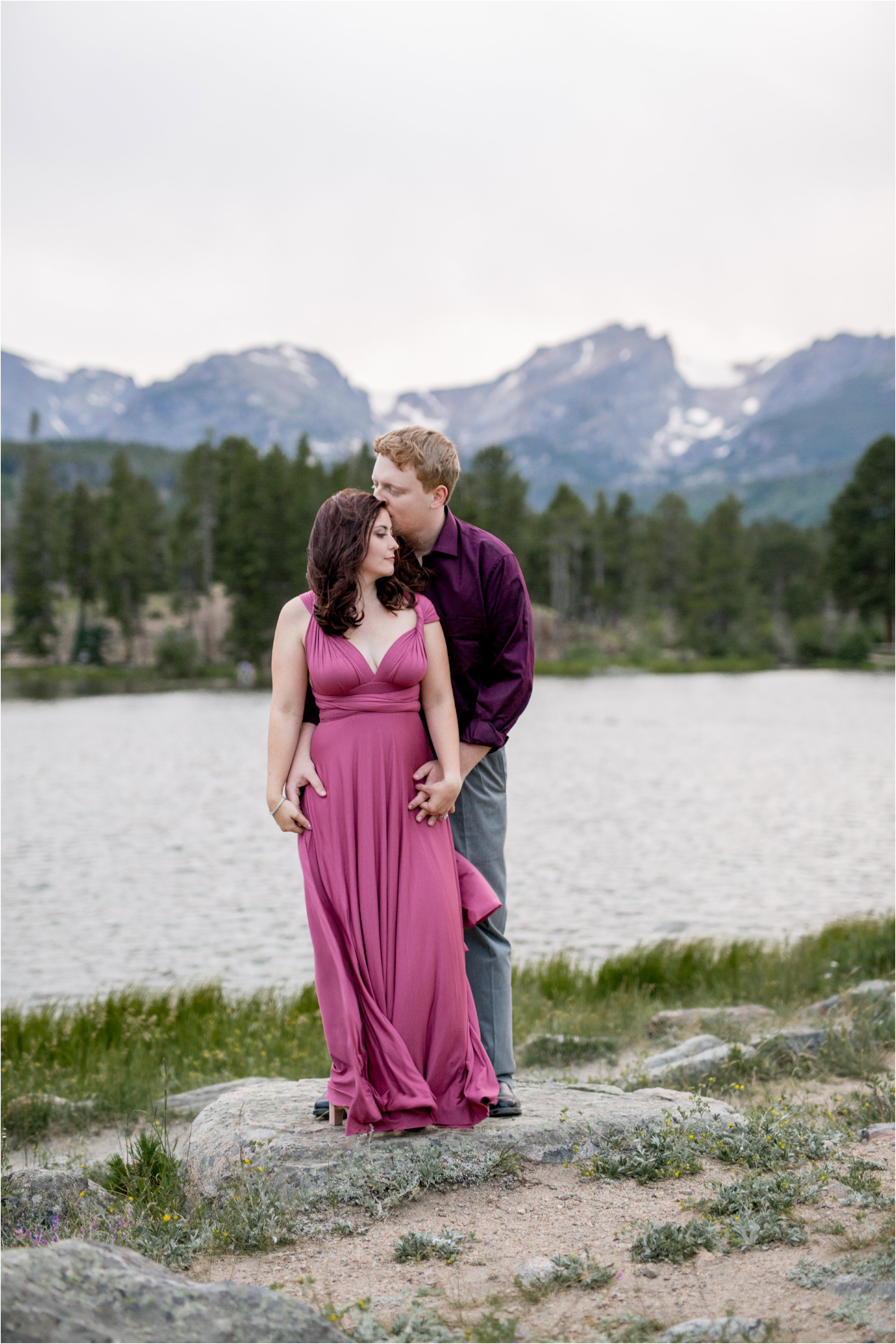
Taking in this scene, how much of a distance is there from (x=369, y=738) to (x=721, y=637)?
9030 centimetres

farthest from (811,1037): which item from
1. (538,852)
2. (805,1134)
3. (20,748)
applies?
(20,748)

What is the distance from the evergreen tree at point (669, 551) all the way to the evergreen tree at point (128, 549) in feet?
148

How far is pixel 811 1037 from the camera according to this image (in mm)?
7180

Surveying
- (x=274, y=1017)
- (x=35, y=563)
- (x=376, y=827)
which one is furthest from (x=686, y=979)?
(x=35, y=563)

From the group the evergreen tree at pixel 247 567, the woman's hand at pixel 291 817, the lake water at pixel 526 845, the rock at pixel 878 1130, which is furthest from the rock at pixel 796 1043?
the evergreen tree at pixel 247 567

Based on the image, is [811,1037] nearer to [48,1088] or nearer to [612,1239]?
[612,1239]

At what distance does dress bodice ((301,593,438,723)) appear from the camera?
4605 millimetres

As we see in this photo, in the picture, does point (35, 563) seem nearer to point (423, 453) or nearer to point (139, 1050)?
point (139, 1050)

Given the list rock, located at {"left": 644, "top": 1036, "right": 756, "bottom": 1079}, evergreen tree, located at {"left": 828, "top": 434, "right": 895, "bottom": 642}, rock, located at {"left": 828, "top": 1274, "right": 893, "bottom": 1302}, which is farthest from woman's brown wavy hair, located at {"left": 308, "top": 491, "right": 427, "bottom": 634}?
evergreen tree, located at {"left": 828, "top": 434, "right": 895, "bottom": 642}

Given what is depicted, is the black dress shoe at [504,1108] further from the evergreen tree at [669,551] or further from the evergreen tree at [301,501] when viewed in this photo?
the evergreen tree at [669,551]

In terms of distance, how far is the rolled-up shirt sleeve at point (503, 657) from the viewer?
4875 mm

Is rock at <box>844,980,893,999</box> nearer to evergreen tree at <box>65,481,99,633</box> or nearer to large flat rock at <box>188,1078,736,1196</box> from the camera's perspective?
large flat rock at <box>188,1078,736,1196</box>

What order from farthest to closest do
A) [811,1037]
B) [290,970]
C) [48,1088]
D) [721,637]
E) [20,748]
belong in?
[721,637]
[20,748]
[290,970]
[48,1088]
[811,1037]

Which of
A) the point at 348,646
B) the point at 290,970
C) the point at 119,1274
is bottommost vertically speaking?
the point at 290,970
